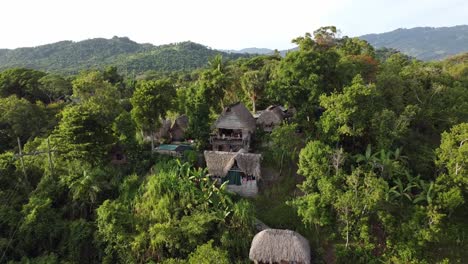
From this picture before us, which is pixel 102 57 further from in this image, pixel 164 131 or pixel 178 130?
pixel 178 130

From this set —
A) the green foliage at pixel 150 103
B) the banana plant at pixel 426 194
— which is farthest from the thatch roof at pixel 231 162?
the banana plant at pixel 426 194

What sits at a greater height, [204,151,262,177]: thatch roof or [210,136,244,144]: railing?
[210,136,244,144]: railing

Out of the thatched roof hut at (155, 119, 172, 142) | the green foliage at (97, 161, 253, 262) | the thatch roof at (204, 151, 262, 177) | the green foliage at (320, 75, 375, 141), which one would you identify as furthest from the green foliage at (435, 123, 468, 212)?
the thatched roof hut at (155, 119, 172, 142)

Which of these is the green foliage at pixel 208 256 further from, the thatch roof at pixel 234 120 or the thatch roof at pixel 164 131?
the thatch roof at pixel 164 131

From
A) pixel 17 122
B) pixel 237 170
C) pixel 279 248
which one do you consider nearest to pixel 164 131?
pixel 237 170

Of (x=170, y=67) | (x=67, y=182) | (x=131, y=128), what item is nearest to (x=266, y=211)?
(x=131, y=128)

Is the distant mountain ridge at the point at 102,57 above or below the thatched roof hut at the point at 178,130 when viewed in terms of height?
above

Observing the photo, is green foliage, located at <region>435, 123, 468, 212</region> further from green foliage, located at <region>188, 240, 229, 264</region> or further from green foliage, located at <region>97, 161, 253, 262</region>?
green foliage, located at <region>188, 240, 229, 264</region>
